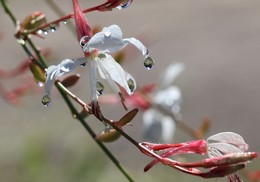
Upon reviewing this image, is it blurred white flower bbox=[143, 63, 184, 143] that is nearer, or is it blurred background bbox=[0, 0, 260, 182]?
blurred white flower bbox=[143, 63, 184, 143]

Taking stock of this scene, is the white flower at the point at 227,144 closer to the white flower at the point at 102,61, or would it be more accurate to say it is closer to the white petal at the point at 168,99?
the white flower at the point at 102,61

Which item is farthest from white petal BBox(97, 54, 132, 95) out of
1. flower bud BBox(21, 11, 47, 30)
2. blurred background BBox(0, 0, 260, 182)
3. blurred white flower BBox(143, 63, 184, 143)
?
blurred white flower BBox(143, 63, 184, 143)

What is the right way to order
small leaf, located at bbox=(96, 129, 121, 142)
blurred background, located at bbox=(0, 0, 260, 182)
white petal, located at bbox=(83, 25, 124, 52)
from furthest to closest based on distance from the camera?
blurred background, located at bbox=(0, 0, 260, 182), small leaf, located at bbox=(96, 129, 121, 142), white petal, located at bbox=(83, 25, 124, 52)

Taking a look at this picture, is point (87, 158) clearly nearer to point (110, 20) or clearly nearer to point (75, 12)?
point (75, 12)

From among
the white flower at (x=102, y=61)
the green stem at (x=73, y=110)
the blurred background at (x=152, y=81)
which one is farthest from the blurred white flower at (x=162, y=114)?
the white flower at (x=102, y=61)

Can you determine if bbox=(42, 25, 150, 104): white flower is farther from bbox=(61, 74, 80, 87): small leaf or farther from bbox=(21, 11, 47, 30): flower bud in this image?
bbox=(21, 11, 47, 30): flower bud

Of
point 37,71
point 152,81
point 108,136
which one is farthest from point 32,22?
point 152,81
